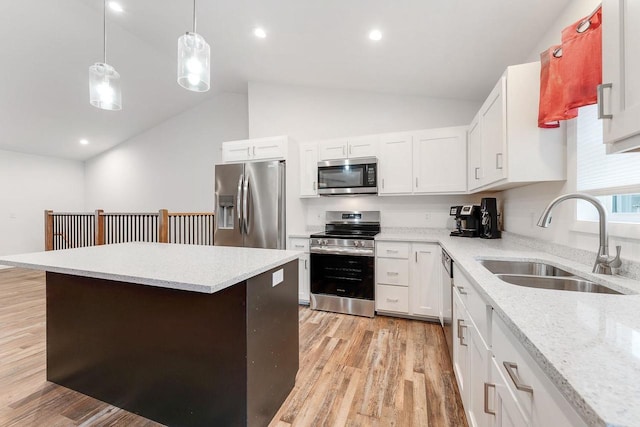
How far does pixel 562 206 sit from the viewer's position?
187 cm

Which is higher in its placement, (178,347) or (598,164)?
(598,164)

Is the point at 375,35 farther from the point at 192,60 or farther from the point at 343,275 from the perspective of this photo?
the point at 343,275

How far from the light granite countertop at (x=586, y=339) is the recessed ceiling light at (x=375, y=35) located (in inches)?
90.5

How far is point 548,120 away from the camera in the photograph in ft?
5.40

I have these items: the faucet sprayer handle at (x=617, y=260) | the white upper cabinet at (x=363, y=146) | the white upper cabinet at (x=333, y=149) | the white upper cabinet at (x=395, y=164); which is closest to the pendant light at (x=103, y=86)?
the white upper cabinet at (x=333, y=149)

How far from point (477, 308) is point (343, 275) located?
6.58ft

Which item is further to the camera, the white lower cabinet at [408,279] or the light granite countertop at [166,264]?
the white lower cabinet at [408,279]

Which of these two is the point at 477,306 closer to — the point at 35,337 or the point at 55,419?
the point at 55,419

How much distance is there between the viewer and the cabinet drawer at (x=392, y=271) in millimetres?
3029

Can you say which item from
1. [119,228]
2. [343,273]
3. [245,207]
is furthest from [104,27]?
[343,273]

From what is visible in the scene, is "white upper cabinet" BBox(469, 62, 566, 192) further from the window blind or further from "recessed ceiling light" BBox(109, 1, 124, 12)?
"recessed ceiling light" BBox(109, 1, 124, 12)

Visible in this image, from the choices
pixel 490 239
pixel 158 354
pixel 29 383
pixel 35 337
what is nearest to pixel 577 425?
pixel 158 354

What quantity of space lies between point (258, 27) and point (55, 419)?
352 cm

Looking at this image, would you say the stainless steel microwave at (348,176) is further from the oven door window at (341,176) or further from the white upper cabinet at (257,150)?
the white upper cabinet at (257,150)
